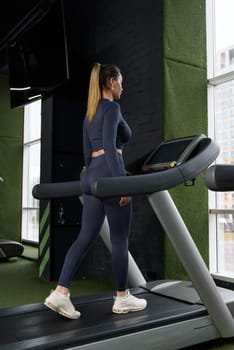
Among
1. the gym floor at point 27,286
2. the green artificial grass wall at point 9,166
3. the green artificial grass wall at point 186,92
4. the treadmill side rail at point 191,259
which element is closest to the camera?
the treadmill side rail at point 191,259

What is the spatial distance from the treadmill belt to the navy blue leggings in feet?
0.73

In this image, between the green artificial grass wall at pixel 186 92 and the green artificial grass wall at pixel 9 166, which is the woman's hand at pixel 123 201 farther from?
the green artificial grass wall at pixel 9 166

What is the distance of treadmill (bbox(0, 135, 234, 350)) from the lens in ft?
6.21

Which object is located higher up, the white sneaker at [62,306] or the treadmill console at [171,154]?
the treadmill console at [171,154]

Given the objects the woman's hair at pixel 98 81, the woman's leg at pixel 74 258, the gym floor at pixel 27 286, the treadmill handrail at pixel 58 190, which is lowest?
the gym floor at pixel 27 286

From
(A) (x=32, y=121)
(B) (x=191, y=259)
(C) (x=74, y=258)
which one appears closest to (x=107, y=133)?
(C) (x=74, y=258)

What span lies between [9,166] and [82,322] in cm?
587

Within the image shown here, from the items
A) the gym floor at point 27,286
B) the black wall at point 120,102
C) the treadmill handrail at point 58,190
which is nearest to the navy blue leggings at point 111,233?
the treadmill handrail at point 58,190

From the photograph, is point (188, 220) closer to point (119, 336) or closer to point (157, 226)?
point (157, 226)

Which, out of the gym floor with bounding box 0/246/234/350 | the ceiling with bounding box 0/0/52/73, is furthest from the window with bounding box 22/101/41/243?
the gym floor with bounding box 0/246/234/350

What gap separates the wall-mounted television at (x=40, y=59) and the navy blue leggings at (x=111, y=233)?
217cm

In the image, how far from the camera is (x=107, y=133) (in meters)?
2.25

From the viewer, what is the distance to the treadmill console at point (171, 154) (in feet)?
7.55

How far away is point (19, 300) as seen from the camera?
3551mm
